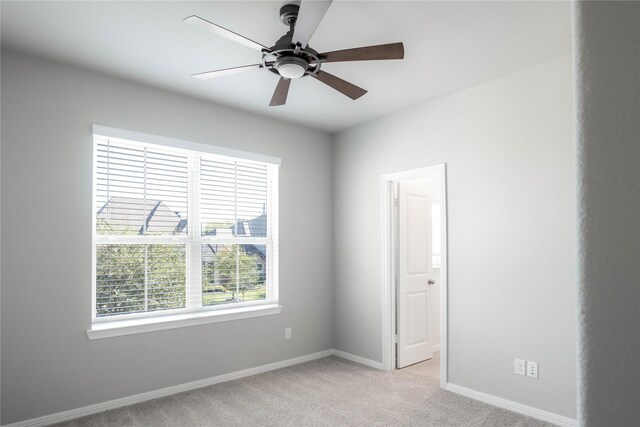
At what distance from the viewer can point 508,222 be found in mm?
3297

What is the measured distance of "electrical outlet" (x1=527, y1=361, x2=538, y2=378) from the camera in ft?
10.1

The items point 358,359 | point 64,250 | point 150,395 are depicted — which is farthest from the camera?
point 358,359

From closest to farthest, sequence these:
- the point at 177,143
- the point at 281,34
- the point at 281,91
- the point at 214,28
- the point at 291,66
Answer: the point at 214,28 < the point at 291,66 < the point at 281,34 < the point at 281,91 < the point at 177,143

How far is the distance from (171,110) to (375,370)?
3.19 meters

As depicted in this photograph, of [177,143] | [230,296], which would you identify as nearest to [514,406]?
[230,296]

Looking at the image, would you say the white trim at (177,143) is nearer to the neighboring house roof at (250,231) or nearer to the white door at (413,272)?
the neighboring house roof at (250,231)

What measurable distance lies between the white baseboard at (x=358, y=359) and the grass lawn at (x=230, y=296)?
114cm

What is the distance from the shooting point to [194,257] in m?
3.81

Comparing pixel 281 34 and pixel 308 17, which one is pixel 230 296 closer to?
pixel 281 34

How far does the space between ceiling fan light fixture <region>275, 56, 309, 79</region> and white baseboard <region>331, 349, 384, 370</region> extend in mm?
3083

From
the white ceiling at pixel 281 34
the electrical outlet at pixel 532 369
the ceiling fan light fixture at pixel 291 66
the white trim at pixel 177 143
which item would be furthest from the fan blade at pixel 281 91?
the electrical outlet at pixel 532 369

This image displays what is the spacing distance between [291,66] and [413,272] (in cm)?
285

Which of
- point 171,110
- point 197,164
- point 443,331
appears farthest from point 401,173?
point 171,110

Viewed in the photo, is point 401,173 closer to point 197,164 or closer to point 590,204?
point 197,164
